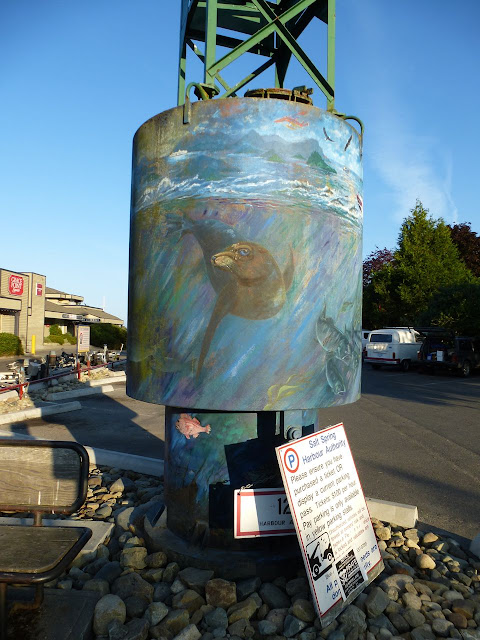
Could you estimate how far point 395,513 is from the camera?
418cm

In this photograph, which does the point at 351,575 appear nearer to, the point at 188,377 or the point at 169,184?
the point at 188,377

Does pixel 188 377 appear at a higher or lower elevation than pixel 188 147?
lower

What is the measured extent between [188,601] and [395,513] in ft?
7.08

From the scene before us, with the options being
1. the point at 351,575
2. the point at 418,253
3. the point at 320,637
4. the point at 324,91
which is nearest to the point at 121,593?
the point at 320,637

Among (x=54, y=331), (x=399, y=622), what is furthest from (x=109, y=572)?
(x=54, y=331)

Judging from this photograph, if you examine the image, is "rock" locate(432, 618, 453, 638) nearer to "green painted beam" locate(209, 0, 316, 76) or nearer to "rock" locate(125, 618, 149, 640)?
"rock" locate(125, 618, 149, 640)

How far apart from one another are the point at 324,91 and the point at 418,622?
366cm

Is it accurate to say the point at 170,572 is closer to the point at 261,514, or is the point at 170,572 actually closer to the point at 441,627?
the point at 261,514

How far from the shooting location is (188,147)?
3.17m

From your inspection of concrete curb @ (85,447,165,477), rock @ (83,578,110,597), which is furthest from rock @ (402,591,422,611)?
concrete curb @ (85,447,165,477)

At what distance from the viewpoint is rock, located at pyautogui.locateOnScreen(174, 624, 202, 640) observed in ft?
8.13

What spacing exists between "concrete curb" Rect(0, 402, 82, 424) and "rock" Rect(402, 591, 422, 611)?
7.83 meters

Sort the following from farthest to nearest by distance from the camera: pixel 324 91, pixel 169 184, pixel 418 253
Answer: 1. pixel 418 253
2. pixel 324 91
3. pixel 169 184

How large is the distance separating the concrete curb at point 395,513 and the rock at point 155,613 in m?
2.20
